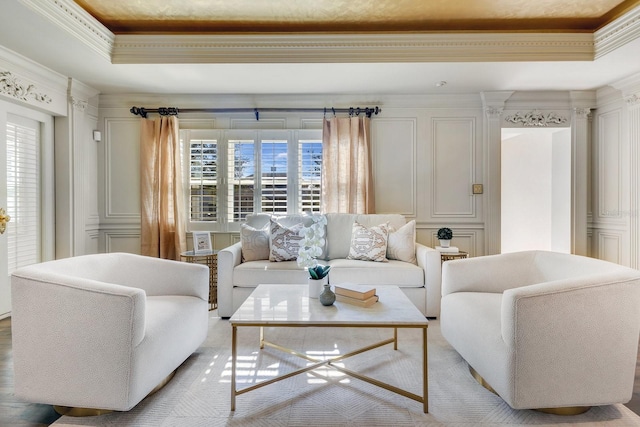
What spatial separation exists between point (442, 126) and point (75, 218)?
4.49 m

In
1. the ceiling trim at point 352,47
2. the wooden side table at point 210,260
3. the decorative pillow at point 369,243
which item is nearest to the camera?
the ceiling trim at point 352,47

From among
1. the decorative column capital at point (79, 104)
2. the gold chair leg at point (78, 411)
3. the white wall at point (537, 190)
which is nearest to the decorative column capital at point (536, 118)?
the white wall at point (537, 190)

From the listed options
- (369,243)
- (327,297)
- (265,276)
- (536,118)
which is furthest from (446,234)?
(327,297)

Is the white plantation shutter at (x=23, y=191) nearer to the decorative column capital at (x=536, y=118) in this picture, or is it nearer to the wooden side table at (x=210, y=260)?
the wooden side table at (x=210, y=260)

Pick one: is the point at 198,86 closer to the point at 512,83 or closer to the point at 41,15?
the point at 41,15

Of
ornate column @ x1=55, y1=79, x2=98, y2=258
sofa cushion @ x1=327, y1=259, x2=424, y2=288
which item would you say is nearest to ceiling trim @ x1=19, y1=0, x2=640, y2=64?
ornate column @ x1=55, y1=79, x2=98, y2=258

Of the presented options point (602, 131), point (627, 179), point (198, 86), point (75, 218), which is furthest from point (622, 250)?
point (75, 218)

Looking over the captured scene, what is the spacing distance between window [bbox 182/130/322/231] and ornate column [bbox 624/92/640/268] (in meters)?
3.50

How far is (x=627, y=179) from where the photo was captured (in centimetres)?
389

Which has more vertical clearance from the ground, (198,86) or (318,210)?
(198,86)

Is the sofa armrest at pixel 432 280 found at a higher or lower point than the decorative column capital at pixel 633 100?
lower

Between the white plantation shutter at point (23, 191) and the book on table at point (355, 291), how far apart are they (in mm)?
3315

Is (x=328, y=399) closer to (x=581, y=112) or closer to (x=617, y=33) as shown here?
(x=617, y=33)

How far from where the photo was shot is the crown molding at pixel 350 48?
3227 millimetres
